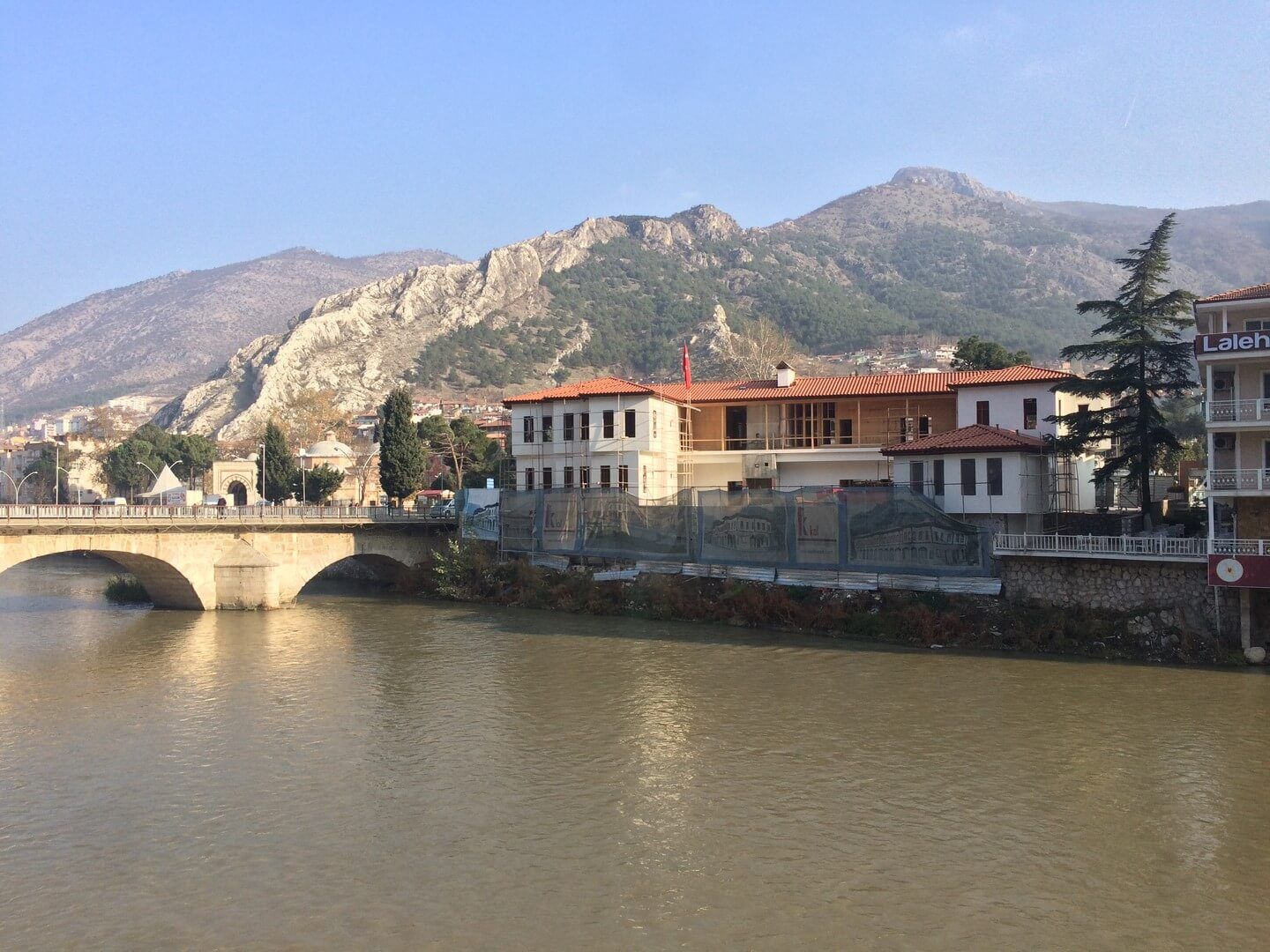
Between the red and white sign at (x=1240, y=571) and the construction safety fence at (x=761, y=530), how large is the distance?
823 cm

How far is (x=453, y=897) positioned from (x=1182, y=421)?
318 ft

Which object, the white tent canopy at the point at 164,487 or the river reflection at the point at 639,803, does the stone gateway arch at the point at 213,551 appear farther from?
the white tent canopy at the point at 164,487

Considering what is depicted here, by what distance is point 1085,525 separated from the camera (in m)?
44.7

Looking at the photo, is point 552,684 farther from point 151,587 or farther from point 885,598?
point 151,587

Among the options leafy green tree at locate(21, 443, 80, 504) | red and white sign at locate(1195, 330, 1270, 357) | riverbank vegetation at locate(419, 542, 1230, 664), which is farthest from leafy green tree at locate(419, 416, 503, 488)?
red and white sign at locate(1195, 330, 1270, 357)

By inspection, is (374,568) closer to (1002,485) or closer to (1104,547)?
(1002,485)

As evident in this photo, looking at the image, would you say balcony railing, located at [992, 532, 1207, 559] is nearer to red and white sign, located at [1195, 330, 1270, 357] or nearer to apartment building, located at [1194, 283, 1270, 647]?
apartment building, located at [1194, 283, 1270, 647]

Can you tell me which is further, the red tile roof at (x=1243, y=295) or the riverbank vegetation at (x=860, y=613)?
the riverbank vegetation at (x=860, y=613)

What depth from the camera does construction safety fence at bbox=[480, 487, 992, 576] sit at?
41.0 m

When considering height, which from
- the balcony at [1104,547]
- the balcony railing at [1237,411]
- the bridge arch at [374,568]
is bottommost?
the bridge arch at [374,568]

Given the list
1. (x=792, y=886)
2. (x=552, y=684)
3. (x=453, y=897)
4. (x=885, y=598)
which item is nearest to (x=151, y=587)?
(x=552, y=684)

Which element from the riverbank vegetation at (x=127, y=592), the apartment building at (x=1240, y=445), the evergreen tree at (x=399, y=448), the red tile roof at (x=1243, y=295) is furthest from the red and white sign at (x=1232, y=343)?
the riverbank vegetation at (x=127, y=592)

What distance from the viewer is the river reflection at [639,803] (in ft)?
57.0

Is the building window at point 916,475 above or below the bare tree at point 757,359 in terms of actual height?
below
